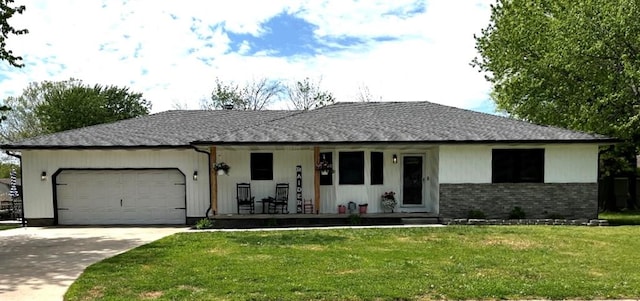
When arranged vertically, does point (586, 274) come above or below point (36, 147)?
below

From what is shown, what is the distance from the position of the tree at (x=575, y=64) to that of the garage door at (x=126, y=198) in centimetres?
1374

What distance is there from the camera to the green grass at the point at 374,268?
5703 mm

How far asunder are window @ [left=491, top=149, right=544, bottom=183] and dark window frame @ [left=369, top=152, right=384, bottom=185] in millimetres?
3382

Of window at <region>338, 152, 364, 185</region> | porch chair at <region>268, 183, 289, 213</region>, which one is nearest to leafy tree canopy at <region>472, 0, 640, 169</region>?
window at <region>338, 152, 364, 185</region>

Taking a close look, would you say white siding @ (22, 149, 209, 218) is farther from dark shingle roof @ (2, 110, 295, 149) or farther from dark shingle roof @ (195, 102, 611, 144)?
dark shingle roof @ (195, 102, 611, 144)

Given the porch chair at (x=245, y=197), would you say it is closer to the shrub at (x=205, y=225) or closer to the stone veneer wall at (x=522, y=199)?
the shrub at (x=205, y=225)

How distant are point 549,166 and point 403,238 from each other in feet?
20.8

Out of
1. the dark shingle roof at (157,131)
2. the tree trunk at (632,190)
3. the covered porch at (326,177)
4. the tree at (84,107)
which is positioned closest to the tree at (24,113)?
the tree at (84,107)

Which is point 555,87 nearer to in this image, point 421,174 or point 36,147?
point 421,174

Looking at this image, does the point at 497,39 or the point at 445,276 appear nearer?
the point at 445,276

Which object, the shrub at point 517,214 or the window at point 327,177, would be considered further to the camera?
the window at point 327,177

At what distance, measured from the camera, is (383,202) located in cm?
1401

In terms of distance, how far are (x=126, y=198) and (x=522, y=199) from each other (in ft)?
40.6

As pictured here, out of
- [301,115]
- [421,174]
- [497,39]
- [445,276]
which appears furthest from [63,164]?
[497,39]
